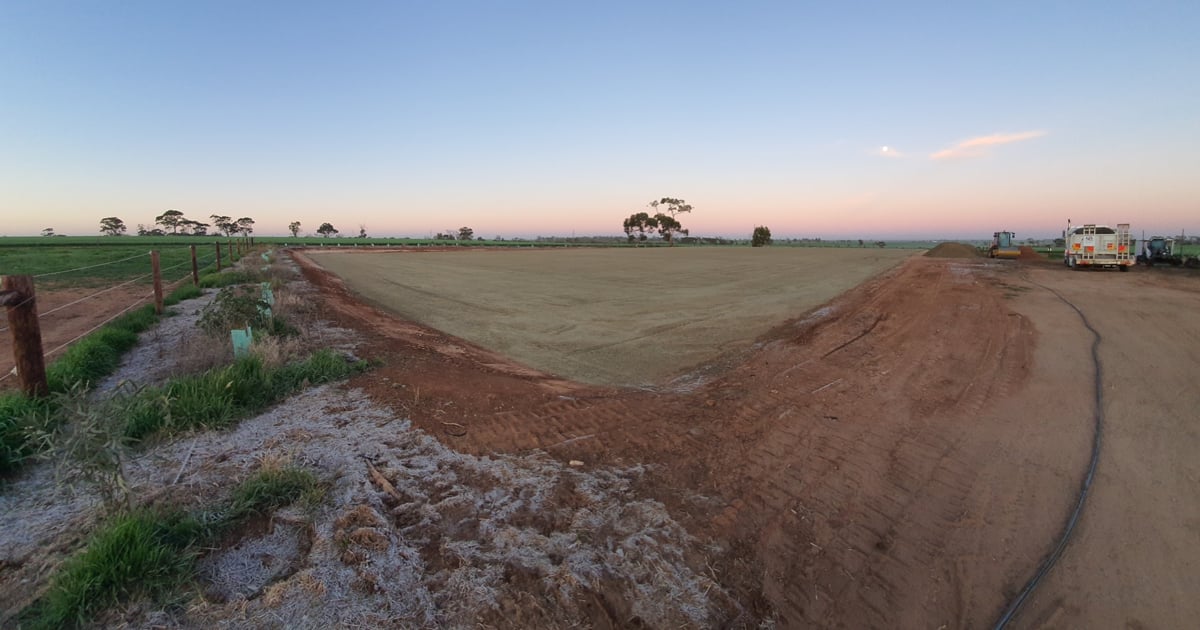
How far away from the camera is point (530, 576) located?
2822mm

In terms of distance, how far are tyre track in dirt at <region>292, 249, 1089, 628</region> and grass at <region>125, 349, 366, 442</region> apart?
81cm

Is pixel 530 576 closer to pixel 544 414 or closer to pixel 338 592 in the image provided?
pixel 338 592

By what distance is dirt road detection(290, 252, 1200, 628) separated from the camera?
2.96 metres

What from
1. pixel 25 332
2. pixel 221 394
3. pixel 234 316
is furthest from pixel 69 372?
pixel 221 394

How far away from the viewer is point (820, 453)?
4.52 m

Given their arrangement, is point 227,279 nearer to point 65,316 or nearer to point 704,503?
point 65,316

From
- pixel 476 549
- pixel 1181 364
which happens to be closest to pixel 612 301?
pixel 1181 364

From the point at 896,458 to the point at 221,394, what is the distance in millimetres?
6149

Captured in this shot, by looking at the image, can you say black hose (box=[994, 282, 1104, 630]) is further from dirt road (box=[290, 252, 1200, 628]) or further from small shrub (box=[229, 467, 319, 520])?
small shrub (box=[229, 467, 319, 520])

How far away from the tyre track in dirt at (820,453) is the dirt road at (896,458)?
0.02 metres

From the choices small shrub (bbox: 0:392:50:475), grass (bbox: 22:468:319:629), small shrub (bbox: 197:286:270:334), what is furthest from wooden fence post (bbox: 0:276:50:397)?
grass (bbox: 22:468:319:629)

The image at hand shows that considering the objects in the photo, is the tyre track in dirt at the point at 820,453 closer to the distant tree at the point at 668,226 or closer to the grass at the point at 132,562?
the grass at the point at 132,562

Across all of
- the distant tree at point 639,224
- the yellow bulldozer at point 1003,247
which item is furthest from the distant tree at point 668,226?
the yellow bulldozer at point 1003,247

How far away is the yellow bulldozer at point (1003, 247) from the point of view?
38.7 meters
